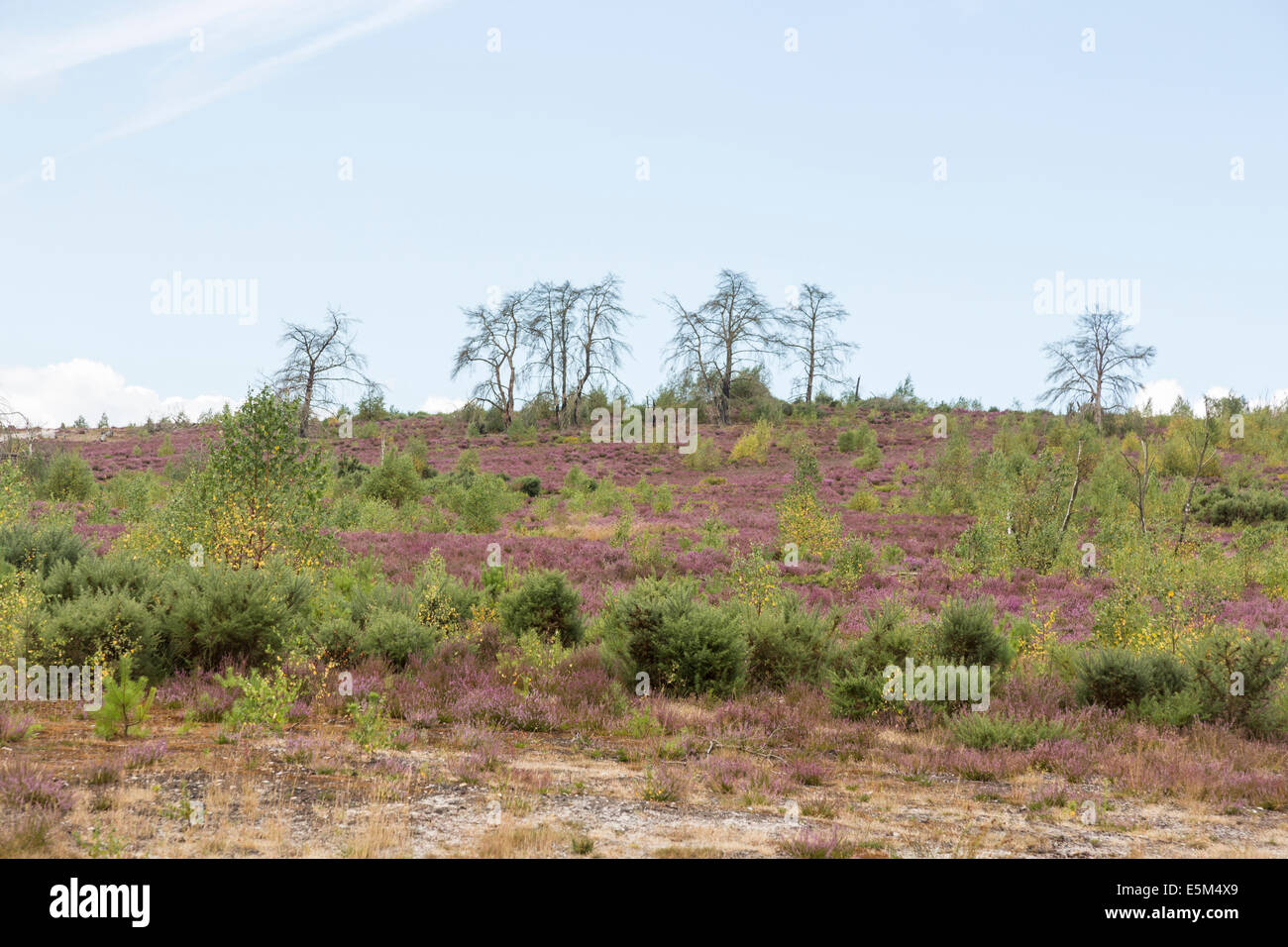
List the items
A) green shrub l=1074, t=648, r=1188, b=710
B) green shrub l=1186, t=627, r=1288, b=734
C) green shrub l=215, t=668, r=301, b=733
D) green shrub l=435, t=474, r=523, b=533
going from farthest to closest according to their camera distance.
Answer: green shrub l=435, t=474, r=523, b=533 → green shrub l=1074, t=648, r=1188, b=710 → green shrub l=1186, t=627, r=1288, b=734 → green shrub l=215, t=668, r=301, b=733

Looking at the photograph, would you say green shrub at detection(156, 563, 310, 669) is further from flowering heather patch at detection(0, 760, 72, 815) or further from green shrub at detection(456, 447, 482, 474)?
green shrub at detection(456, 447, 482, 474)

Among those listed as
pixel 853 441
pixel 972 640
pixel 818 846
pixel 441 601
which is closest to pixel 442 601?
pixel 441 601

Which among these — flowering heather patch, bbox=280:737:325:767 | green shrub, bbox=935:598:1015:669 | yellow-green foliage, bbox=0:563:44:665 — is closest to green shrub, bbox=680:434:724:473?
green shrub, bbox=935:598:1015:669

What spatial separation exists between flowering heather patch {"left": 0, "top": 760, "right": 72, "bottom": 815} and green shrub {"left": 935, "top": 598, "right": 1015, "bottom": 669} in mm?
8984

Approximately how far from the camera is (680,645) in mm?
10383

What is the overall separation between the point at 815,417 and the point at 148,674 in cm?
5818

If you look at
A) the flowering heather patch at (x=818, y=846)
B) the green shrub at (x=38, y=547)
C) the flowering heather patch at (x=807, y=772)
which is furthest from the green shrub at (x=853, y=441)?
the flowering heather patch at (x=818, y=846)

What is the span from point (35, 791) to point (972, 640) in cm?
956

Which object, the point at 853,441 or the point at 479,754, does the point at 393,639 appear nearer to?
the point at 479,754

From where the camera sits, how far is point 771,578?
14195 mm

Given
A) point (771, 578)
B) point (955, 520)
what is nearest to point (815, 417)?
point (955, 520)

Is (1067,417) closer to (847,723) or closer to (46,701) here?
(847,723)

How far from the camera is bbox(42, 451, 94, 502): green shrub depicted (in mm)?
30625
